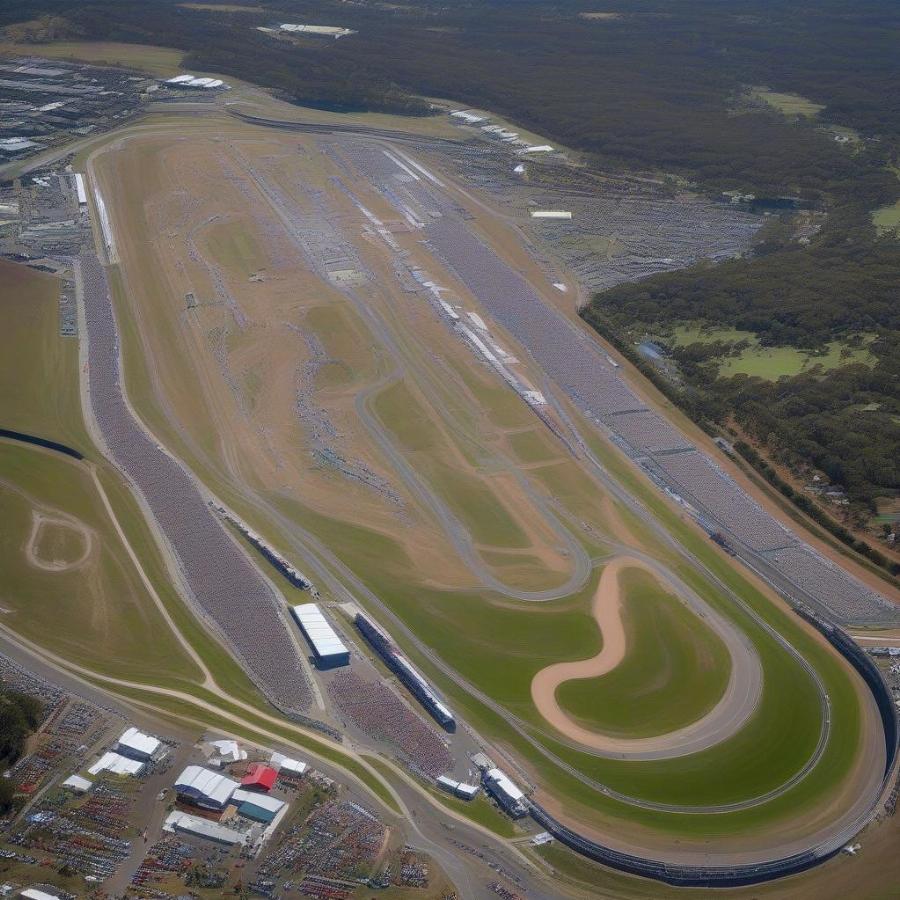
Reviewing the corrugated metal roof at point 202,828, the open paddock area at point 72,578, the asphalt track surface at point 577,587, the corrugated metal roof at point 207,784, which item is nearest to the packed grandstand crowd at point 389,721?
the asphalt track surface at point 577,587

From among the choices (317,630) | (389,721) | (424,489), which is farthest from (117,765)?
(424,489)

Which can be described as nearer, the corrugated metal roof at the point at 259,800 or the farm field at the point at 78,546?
the corrugated metal roof at the point at 259,800

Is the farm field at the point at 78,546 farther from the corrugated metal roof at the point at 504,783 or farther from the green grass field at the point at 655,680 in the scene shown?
the green grass field at the point at 655,680

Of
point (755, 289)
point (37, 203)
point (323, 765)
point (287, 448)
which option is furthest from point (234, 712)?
point (37, 203)

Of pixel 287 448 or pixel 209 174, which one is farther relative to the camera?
pixel 209 174

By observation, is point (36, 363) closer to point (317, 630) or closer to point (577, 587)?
point (317, 630)

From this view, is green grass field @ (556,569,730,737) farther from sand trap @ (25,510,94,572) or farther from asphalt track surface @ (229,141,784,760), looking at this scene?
sand trap @ (25,510,94,572)

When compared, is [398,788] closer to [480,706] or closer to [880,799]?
[480,706]
